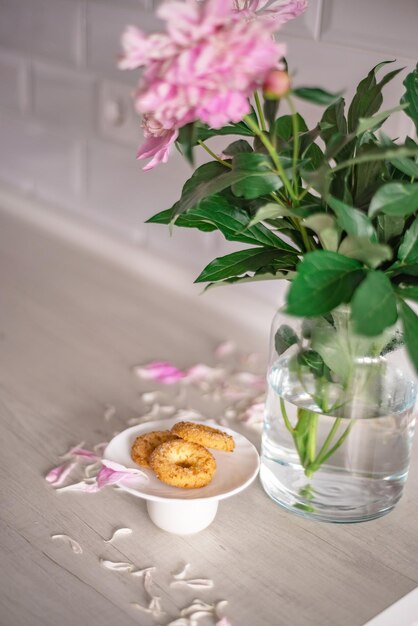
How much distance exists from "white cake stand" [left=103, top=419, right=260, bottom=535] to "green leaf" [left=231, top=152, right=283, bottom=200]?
10.4 inches

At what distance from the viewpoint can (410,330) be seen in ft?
2.09

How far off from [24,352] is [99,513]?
14.2 inches

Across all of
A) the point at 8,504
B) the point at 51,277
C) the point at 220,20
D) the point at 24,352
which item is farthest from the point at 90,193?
the point at 220,20

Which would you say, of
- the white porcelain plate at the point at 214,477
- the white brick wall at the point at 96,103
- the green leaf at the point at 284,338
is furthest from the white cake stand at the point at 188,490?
the white brick wall at the point at 96,103

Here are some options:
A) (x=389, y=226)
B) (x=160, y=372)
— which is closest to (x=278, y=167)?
(x=389, y=226)

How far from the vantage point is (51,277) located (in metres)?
1.38

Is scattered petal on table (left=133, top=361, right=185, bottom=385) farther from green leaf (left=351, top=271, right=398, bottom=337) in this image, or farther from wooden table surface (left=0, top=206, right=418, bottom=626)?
green leaf (left=351, top=271, right=398, bottom=337)

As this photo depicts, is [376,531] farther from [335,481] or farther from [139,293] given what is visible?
[139,293]

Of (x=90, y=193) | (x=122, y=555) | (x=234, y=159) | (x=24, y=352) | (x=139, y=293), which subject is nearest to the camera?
(x=234, y=159)

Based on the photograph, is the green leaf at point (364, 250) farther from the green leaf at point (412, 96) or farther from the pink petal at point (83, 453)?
the pink petal at point (83, 453)

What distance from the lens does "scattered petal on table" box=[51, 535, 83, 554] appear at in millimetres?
771

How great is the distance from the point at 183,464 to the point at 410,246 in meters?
0.28

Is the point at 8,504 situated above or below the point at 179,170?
below

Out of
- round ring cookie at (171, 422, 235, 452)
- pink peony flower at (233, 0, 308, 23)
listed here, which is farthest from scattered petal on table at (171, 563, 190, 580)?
pink peony flower at (233, 0, 308, 23)
